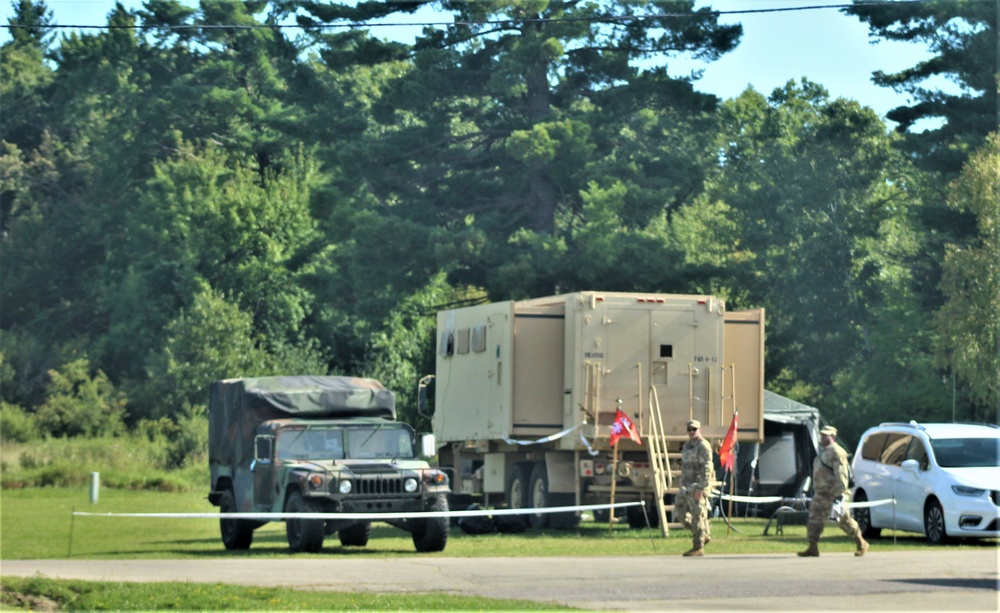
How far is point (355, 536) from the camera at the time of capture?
21547 mm

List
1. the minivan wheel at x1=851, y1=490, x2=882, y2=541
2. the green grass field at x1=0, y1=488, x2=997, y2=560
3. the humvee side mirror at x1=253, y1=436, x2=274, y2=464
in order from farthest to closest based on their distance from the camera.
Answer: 1. the minivan wheel at x1=851, y1=490, x2=882, y2=541
2. the humvee side mirror at x1=253, y1=436, x2=274, y2=464
3. the green grass field at x1=0, y1=488, x2=997, y2=560

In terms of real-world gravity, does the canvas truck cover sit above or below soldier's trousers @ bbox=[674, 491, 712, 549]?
above

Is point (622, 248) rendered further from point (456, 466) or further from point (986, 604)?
point (986, 604)

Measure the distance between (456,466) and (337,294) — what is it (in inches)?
1215

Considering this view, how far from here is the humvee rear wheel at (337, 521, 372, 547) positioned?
21.2m

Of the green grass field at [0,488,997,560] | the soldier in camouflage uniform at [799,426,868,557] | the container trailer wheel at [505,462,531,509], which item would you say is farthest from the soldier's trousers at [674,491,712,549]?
the container trailer wheel at [505,462,531,509]

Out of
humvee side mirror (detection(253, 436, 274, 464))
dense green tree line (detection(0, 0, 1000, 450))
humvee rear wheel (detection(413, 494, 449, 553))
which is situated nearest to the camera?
humvee rear wheel (detection(413, 494, 449, 553))

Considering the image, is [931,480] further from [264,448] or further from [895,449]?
[264,448]

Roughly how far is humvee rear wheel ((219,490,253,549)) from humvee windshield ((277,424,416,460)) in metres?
1.37

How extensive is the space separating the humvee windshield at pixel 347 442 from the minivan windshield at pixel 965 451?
7504 mm

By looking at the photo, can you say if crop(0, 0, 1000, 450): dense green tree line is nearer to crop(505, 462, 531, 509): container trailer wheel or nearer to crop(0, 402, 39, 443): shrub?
crop(0, 402, 39, 443): shrub

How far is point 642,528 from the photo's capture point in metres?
25.9

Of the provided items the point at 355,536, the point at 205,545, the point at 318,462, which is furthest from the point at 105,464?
the point at 318,462

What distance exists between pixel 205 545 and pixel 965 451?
11.0 meters
